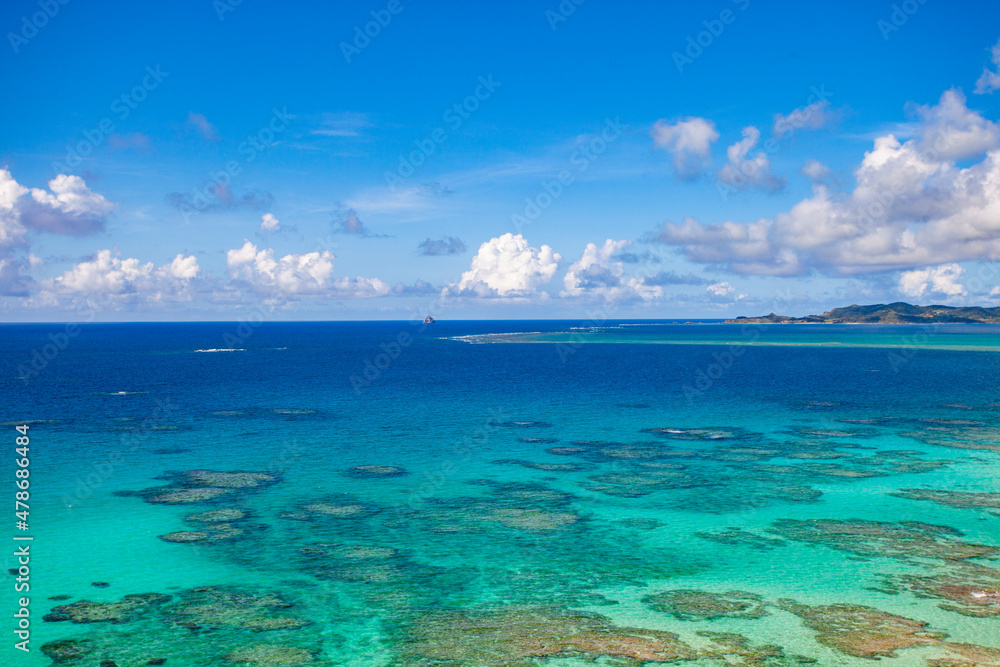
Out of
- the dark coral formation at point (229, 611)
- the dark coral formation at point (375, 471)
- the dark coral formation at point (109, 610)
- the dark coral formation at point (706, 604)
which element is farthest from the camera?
the dark coral formation at point (375, 471)

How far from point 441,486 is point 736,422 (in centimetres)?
4412

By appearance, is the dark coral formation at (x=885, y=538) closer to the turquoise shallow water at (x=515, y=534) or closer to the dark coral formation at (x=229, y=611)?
the turquoise shallow water at (x=515, y=534)

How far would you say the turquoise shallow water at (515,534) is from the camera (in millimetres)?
26141

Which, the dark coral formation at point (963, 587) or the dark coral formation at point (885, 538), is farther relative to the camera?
the dark coral formation at point (885, 538)

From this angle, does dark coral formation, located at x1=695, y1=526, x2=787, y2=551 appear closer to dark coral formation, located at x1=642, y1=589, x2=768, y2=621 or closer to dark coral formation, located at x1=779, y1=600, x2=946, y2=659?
dark coral formation, located at x1=642, y1=589, x2=768, y2=621

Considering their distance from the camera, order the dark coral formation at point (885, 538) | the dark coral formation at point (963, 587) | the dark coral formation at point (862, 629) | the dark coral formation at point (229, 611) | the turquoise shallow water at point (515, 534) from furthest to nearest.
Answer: the dark coral formation at point (885, 538), the dark coral formation at point (963, 587), the dark coral formation at point (229, 611), the turquoise shallow water at point (515, 534), the dark coral formation at point (862, 629)

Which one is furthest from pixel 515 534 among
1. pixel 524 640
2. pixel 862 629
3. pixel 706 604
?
pixel 862 629

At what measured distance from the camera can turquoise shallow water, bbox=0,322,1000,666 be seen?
85.8 ft

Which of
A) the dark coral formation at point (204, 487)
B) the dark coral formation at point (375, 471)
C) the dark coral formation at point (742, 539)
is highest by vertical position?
the dark coral formation at point (204, 487)

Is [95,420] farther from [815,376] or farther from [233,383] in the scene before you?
[815,376]

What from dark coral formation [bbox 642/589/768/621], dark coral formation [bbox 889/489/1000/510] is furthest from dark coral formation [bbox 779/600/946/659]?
dark coral formation [bbox 889/489/1000/510]

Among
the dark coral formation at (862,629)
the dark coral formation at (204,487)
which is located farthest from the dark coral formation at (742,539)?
the dark coral formation at (204,487)

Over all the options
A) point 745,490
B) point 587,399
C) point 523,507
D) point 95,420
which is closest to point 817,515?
point 745,490

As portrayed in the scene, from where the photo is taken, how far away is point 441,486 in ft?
166
